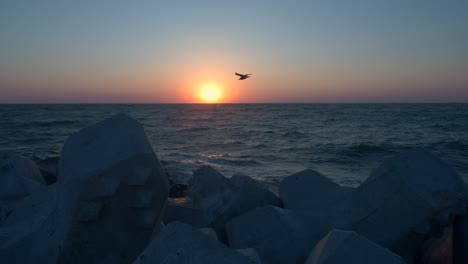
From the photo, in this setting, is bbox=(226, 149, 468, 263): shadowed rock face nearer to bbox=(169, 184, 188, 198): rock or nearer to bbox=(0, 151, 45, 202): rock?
bbox=(0, 151, 45, 202): rock

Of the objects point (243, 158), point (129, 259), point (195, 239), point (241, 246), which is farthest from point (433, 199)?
point (243, 158)

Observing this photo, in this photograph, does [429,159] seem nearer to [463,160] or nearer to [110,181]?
[110,181]

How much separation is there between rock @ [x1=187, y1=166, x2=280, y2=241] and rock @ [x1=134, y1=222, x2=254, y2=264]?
173cm

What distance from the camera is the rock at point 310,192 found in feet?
11.9

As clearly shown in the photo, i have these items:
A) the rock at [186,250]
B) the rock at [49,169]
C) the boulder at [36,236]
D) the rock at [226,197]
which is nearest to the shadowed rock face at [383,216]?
the rock at [226,197]

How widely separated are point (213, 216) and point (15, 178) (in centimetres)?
230

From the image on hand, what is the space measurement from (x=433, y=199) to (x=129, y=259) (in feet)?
7.93

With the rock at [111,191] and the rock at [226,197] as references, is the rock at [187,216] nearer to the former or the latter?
the rock at [226,197]

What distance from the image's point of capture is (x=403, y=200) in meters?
2.97

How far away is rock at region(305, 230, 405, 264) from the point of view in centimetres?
175

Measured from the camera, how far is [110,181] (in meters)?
2.21

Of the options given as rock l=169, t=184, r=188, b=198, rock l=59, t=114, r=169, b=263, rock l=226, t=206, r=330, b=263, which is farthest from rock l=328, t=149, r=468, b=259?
rock l=169, t=184, r=188, b=198

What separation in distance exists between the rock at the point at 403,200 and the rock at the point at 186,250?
69.7 inches

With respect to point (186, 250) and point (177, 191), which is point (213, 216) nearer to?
point (186, 250)
